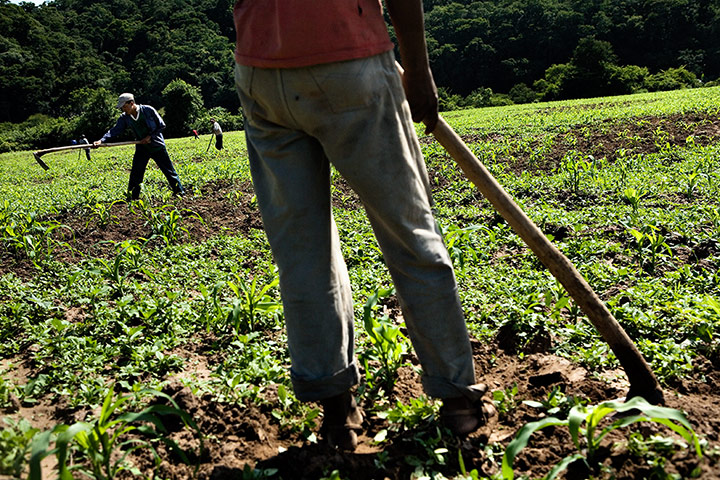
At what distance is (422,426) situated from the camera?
2219mm

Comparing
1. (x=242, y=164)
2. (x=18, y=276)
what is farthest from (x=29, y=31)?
(x=18, y=276)

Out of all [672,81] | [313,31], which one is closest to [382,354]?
[313,31]

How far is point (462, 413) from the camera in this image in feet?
6.93

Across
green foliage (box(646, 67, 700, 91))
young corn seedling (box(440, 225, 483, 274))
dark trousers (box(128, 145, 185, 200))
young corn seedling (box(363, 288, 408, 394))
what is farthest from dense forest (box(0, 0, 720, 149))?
young corn seedling (box(363, 288, 408, 394))

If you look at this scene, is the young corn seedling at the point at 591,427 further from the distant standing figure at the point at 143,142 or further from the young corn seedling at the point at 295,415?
the distant standing figure at the point at 143,142

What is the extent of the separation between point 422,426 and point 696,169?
5415 millimetres

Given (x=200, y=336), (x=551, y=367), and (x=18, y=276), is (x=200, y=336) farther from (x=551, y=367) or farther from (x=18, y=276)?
(x=18, y=276)

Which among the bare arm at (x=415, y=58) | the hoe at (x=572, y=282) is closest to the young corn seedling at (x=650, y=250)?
the hoe at (x=572, y=282)

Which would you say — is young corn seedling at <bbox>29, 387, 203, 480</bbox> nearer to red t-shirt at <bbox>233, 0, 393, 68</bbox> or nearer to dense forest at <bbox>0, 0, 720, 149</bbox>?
red t-shirt at <bbox>233, 0, 393, 68</bbox>

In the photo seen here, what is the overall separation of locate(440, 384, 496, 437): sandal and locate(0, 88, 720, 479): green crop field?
44 mm

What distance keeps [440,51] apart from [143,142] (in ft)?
209

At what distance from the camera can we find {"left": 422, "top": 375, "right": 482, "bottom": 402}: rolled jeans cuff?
2.07 meters

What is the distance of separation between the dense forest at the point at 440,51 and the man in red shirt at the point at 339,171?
48721mm

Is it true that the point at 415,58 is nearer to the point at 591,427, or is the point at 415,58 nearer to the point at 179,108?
the point at 591,427
